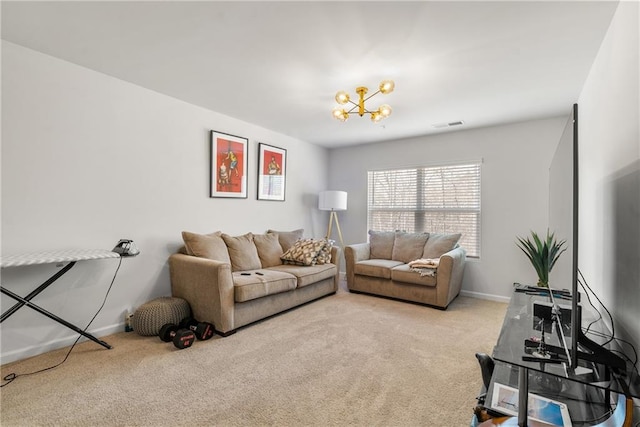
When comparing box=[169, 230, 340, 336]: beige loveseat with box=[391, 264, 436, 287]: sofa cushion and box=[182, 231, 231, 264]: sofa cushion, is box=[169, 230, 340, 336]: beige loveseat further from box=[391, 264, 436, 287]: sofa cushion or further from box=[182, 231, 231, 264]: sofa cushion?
box=[391, 264, 436, 287]: sofa cushion

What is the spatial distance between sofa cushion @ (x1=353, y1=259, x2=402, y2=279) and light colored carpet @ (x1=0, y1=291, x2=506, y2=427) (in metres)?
0.94

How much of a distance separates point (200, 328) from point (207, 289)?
34cm

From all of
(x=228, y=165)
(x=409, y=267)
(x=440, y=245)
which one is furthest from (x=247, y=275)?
(x=440, y=245)

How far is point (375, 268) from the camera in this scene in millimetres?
4062

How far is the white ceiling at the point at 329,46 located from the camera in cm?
188

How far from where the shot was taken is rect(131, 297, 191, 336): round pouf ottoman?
275 centimetres

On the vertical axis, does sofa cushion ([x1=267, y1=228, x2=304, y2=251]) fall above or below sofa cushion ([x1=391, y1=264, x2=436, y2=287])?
above

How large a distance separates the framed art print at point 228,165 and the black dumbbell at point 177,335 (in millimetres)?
1598

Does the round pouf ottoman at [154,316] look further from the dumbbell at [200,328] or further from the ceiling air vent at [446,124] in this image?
the ceiling air vent at [446,124]

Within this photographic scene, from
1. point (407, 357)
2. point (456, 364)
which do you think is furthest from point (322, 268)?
point (456, 364)

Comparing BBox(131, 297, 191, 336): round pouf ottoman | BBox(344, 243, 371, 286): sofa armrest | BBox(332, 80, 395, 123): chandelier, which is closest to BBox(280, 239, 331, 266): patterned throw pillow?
BBox(344, 243, 371, 286): sofa armrest

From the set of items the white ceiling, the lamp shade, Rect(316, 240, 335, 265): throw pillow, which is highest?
the white ceiling

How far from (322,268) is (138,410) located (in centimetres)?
243

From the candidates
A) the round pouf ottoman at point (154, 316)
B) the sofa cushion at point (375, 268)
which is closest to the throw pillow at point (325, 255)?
the sofa cushion at point (375, 268)
